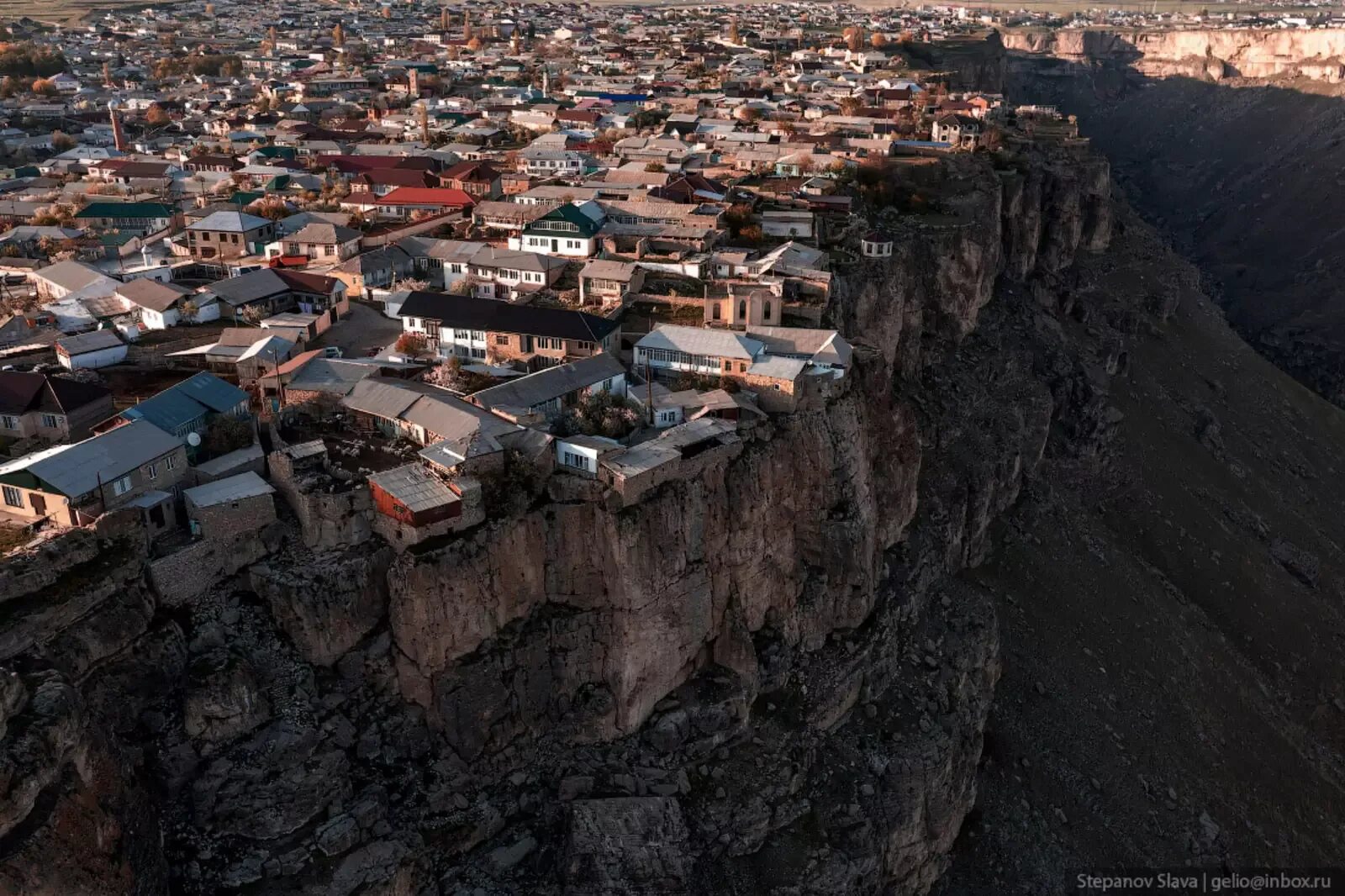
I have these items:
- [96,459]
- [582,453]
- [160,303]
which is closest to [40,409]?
[96,459]

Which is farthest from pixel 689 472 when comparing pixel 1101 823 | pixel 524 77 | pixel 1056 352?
pixel 524 77

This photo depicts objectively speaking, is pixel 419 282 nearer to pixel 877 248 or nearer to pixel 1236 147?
pixel 877 248

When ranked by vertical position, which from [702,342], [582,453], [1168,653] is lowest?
[1168,653]

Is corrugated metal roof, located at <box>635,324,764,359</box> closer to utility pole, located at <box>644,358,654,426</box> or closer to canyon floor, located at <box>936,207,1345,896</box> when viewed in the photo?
utility pole, located at <box>644,358,654,426</box>

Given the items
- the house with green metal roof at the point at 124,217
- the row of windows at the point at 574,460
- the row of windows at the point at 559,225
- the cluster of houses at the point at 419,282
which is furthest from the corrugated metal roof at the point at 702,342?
the house with green metal roof at the point at 124,217

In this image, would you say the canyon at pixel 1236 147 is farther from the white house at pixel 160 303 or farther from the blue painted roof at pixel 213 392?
the blue painted roof at pixel 213 392
